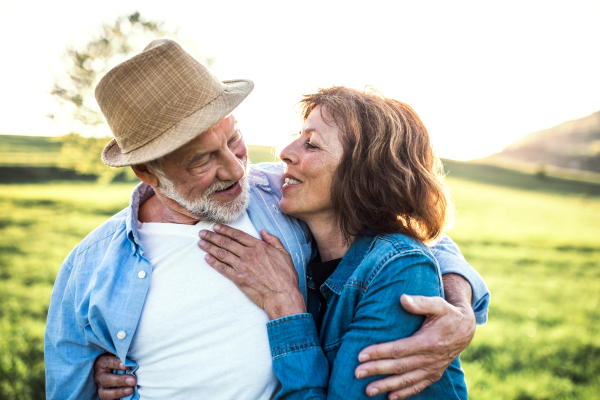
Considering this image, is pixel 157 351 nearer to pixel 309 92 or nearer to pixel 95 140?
pixel 309 92

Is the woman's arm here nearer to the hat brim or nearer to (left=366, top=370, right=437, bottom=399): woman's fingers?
Result: (left=366, top=370, right=437, bottom=399): woman's fingers

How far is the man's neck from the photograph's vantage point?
2561 millimetres

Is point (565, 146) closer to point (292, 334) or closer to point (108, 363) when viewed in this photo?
point (292, 334)

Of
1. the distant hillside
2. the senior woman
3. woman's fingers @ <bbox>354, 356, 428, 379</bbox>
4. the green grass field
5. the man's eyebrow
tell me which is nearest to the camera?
woman's fingers @ <bbox>354, 356, 428, 379</bbox>

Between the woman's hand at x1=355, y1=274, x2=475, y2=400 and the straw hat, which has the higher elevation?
the straw hat

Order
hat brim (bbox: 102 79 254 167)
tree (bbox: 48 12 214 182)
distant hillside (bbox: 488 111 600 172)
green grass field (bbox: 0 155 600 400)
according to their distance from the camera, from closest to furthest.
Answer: hat brim (bbox: 102 79 254 167) < green grass field (bbox: 0 155 600 400) < tree (bbox: 48 12 214 182) < distant hillside (bbox: 488 111 600 172)

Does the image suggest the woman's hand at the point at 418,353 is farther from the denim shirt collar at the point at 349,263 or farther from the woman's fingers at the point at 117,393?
the woman's fingers at the point at 117,393

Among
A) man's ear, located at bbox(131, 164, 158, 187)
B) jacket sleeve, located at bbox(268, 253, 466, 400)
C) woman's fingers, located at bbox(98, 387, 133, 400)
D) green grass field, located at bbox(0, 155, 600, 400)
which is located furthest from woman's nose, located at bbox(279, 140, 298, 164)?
green grass field, located at bbox(0, 155, 600, 400)

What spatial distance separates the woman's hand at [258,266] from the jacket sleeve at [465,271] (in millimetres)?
1044

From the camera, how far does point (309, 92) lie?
271 cm

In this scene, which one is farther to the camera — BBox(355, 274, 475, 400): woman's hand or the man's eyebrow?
the man's eyebrow

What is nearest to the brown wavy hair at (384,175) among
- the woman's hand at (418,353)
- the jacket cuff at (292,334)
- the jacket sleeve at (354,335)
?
the jacket sleeve at (354,335)

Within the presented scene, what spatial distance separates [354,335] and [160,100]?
167cm

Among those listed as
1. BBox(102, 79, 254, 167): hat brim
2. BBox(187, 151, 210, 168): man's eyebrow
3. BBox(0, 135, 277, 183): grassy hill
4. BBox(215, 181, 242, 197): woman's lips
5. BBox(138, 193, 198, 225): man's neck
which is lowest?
BBox(0, 135, 277, 183): grassy hill
